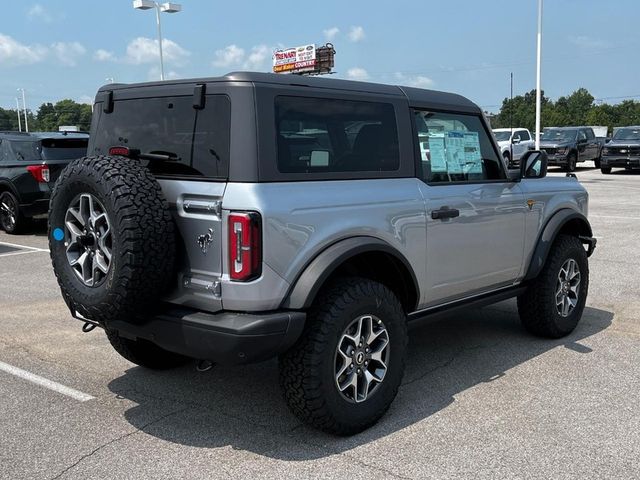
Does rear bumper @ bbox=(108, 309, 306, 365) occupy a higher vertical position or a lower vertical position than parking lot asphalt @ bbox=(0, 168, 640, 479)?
higher

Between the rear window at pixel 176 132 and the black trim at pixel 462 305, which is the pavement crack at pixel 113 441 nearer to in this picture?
the rear window at pixel 176 132

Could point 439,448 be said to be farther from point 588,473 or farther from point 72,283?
point 72,283

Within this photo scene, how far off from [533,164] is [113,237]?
3.22m

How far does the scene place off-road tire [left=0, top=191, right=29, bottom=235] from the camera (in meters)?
11.4

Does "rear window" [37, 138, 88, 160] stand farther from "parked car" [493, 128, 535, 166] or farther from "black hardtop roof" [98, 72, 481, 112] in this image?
"parked car" [493, 128, 535, 166]

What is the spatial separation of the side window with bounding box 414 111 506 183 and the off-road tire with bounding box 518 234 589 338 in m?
0.89

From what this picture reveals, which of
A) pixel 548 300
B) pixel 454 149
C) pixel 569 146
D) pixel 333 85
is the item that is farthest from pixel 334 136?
pixel 569 146

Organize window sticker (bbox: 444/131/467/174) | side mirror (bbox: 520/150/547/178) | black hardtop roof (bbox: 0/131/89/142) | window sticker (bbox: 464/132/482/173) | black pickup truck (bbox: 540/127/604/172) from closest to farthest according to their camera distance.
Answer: window sticker (bbox: 444/131/467/174) < window sticker (bbox: 464/132/482/173) < side mirror (bbox: 520/150/547/178) < black hardtop roof (bbox: 0/131/89/142) < black pickup truck (bbox: 540/127/604/172)

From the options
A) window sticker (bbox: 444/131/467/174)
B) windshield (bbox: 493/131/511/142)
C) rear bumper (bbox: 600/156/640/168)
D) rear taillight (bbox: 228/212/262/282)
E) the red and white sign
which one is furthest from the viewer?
the red and white sign

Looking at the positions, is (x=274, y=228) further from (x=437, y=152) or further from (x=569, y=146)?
(x=569, y=146)

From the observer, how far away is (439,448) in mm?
3422

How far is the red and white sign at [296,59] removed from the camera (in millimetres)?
55812

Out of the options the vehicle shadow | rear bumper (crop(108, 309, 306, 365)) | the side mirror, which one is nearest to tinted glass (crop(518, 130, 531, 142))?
the vehicle shadow

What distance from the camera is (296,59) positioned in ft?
188
